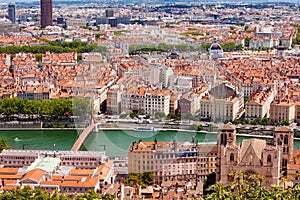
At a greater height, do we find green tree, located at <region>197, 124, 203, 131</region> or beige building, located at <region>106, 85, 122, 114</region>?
beige building, located at <region>106, 85, 122, 114</region>

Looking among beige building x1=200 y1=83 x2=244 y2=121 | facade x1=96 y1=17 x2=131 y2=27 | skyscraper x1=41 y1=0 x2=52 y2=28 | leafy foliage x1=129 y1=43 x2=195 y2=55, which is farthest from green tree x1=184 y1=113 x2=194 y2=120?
skyscraper x1=41 y1=0 x2=52 y2=28

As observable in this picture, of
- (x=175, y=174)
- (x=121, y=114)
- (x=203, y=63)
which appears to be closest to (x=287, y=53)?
(x=203, y=63)

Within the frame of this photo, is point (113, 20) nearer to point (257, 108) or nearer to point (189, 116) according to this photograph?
point (257, 108)

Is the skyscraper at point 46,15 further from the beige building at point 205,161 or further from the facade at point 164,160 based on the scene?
the beige building at point 205,161

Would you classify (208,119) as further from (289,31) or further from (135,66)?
(289,31)

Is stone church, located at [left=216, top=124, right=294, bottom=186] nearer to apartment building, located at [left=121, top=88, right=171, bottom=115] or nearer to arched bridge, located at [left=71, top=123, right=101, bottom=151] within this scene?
apartment building, located at [left=121, top=88, right=171, bottom=115]

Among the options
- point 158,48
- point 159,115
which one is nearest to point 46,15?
point 158,48

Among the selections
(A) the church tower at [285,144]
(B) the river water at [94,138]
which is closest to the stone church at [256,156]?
(A) the church tower at [285,144]

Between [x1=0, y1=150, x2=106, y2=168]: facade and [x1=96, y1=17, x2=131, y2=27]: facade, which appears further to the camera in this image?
[x1=96, y1=17, x2=131, y2=27]: facade
